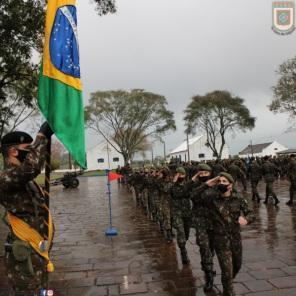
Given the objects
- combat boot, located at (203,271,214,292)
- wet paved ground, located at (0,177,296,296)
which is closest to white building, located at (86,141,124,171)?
wet paved ground, located at (0,177,296,296)

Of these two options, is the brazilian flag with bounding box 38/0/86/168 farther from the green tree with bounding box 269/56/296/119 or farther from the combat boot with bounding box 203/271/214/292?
the green tree with bounding box 269/56/296/119

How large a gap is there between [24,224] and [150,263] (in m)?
4.33

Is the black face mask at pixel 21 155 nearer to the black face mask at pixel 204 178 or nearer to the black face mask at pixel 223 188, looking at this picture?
the black face mask at pixel 223 188

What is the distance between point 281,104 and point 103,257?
26346 mm

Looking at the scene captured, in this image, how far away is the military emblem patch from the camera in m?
21.8

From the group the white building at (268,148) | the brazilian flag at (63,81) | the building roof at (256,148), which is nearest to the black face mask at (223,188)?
the brazilian flag at (63,81)

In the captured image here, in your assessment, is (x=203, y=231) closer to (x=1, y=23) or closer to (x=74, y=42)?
(x=74, y=42)

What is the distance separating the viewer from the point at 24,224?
10.8ft

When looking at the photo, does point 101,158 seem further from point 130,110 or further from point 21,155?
point 21,155

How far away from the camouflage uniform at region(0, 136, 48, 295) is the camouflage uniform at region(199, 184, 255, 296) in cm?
226

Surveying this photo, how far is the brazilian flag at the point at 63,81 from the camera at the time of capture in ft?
11.7

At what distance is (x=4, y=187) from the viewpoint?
3133 millimetres

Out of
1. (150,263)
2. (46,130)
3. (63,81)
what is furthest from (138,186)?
(46,130)

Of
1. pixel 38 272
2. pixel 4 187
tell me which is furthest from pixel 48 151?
pixel 38 272
